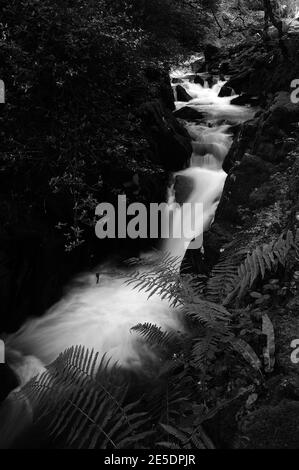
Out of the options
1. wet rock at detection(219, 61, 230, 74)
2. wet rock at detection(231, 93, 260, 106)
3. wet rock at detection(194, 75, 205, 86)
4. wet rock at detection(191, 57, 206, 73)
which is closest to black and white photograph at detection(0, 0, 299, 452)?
wet rock at detection(231, 93, 260, 106)

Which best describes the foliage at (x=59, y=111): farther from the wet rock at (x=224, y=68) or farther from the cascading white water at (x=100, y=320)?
the wet rock at (x=224, y=68)

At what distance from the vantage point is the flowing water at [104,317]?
5.23 metres

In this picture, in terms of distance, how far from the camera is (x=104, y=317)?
19.7ft

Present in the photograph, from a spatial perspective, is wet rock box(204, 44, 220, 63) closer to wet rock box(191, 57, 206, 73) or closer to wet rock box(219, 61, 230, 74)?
wet rock box(191, 57, 206, 73)

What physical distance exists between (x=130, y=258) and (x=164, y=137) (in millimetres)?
3970

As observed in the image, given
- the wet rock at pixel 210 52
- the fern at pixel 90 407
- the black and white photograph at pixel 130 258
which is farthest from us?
the wet rock at pixel 210 52

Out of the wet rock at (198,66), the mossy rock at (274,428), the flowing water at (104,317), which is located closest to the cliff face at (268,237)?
the mossy rock at (274,428)

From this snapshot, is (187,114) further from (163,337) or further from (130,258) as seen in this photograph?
(163,337)

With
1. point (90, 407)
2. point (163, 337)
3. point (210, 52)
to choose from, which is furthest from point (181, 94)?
point (90, 407)

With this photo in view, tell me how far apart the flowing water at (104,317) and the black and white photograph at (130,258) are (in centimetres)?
3

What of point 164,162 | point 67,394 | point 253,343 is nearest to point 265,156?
point 164,162

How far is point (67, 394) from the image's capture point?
2799 mm
